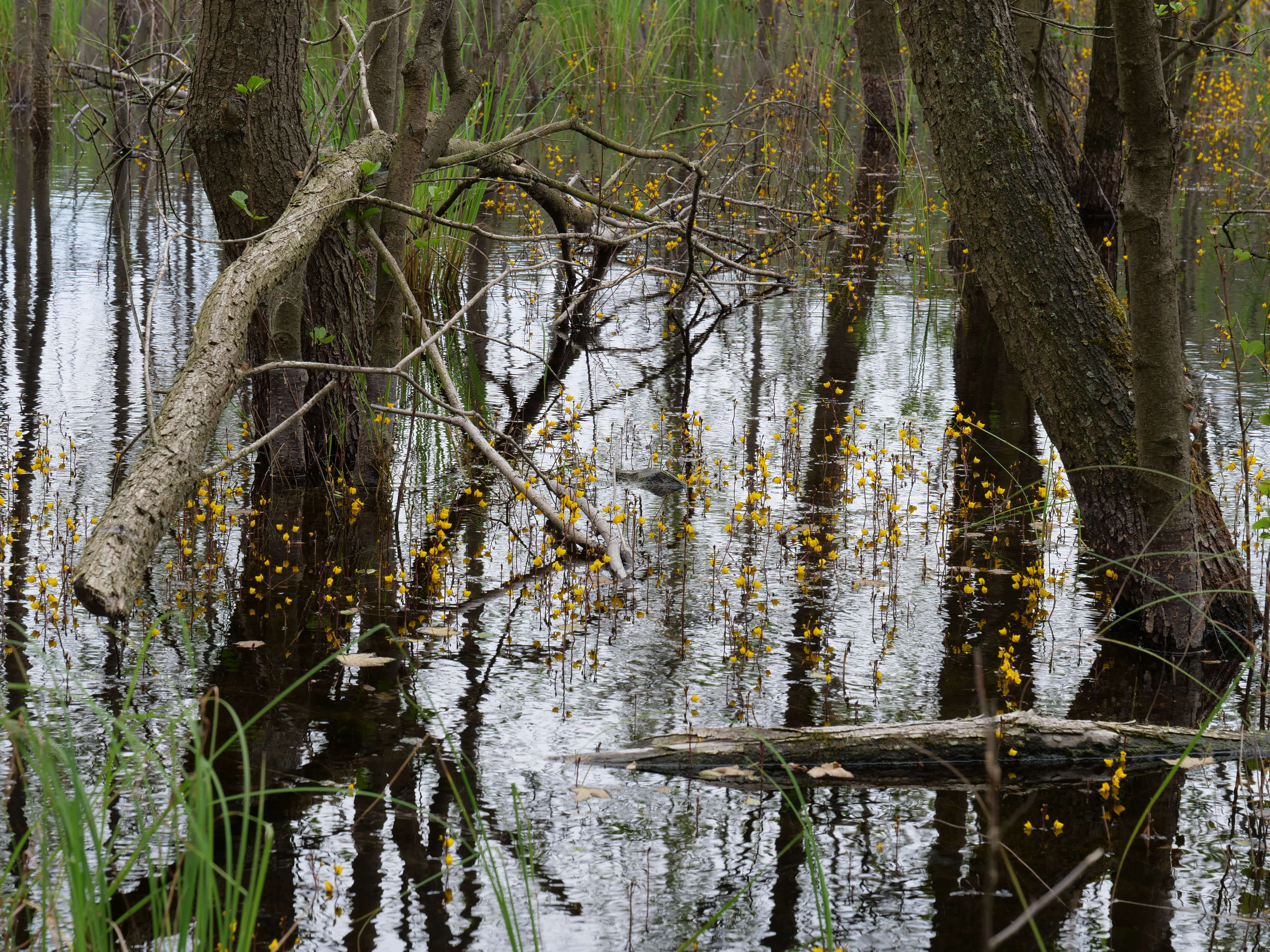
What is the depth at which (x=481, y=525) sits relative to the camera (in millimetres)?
5672

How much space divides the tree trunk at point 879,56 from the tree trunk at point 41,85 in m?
9.00

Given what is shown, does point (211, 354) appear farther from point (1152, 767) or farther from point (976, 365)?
point (976, 365)

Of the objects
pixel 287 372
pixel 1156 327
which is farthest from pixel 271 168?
pixel 1156 327

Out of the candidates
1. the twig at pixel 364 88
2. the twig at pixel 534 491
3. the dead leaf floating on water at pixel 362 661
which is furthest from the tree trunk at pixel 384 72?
the dead leaf floating on water at pixel 362 661

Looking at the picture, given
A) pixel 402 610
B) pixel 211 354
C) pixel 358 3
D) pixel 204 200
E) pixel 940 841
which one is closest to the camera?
pixel 940 841

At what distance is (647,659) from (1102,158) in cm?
836

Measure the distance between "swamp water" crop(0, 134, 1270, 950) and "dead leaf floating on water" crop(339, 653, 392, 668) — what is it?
0.02 meters

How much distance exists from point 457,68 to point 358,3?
5.12 meters

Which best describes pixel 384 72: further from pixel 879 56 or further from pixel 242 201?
pixel 879 56

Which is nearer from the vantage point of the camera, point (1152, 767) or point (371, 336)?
point (1152, 767)

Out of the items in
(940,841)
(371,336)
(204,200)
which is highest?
(204,200)

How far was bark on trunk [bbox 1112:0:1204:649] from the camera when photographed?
3.98 m

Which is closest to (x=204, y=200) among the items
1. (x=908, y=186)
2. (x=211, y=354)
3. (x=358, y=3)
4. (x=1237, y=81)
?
(x=358, y=3)

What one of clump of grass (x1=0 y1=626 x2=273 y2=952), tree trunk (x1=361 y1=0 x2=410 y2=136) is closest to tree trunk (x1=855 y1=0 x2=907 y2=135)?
tree trunk (x1=361 y1=0 x2=410 y2=136)
